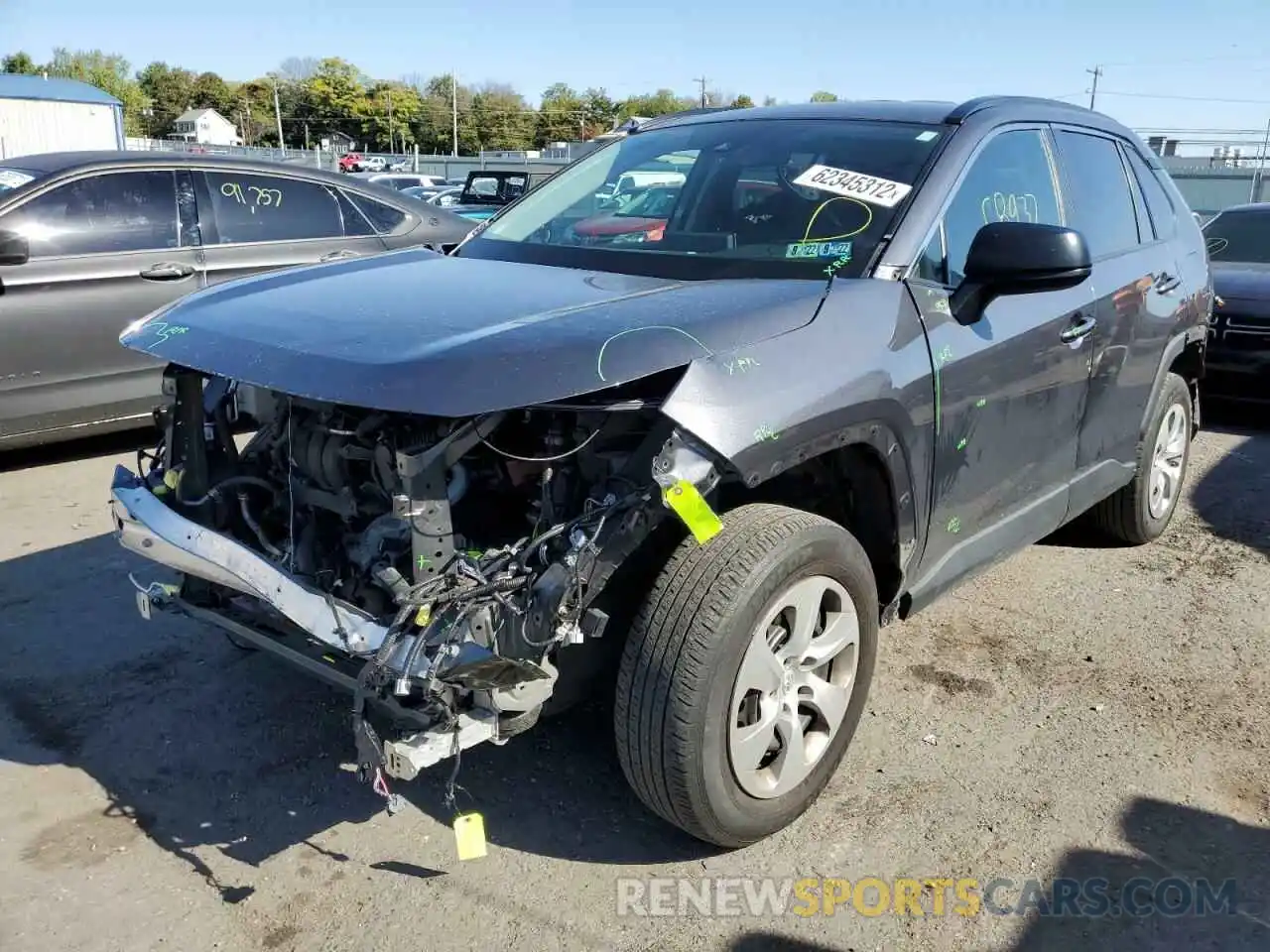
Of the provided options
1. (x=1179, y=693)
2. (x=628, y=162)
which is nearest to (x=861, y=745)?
(x=1179, y=693)

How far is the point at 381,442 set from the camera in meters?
2.51

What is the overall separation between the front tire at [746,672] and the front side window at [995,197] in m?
0.95

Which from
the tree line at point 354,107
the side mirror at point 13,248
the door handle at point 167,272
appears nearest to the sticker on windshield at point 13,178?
the side mirror at point 13,248

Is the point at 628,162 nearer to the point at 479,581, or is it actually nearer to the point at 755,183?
the point at 755,183

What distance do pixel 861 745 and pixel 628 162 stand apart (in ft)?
7.58

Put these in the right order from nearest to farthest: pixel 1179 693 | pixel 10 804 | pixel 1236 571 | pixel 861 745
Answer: pixel 10 804 < pixel 861 745 < pixel 1179 693 < pixel 1236 571

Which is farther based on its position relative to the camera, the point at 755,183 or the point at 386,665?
the point at 755,183

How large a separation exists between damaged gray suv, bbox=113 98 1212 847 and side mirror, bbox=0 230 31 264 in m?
3.00

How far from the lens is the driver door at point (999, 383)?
10.1 ft

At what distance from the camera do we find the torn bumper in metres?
2.38

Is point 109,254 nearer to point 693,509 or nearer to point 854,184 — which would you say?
point 854,184

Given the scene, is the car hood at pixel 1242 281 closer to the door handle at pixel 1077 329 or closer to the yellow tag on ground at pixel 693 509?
the door handle at pixel 1077 329

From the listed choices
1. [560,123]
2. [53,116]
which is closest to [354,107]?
[560,123]

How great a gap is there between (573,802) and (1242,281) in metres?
6.82
